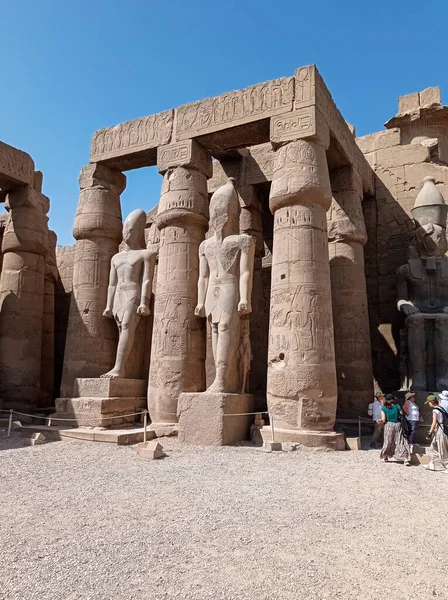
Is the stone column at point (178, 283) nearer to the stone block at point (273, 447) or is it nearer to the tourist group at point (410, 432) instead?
the stone block at point (273, 447)

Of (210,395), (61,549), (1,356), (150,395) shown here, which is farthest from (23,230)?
(61,549)

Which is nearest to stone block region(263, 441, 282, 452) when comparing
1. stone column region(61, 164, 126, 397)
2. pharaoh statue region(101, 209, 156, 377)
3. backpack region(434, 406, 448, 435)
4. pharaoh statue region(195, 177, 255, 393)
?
pharaoh statue region(195, 177, 255, 393)

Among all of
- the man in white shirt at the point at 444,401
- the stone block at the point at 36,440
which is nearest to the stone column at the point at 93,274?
the stone block at the point at 36,440

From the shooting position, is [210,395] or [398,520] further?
[210,395]

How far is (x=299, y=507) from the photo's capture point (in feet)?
14.0

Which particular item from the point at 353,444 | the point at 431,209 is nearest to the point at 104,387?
the point at 353,444

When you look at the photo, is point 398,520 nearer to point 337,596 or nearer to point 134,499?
point 337,596

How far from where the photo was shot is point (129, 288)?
32.0 feet

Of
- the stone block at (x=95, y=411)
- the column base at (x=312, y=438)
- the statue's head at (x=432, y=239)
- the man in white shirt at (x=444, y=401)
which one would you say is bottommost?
the column base at (x=312, y=438)

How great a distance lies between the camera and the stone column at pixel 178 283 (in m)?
8.66

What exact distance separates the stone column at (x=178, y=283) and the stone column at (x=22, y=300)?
3.48m

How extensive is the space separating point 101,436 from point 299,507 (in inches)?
178

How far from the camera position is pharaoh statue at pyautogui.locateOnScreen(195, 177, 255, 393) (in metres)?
8.06

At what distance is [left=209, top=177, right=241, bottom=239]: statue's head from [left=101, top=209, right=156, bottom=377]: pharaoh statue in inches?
71.4
